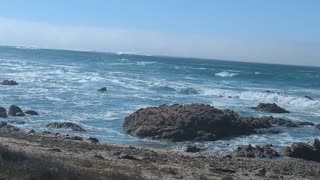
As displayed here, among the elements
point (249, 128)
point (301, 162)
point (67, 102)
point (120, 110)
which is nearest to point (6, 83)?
point (67, 102)

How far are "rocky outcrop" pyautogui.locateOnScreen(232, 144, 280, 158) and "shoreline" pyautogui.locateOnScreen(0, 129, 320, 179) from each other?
60cm

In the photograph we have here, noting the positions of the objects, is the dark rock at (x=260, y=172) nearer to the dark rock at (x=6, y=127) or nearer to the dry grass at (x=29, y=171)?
the dry grass at (x=29, y=171)

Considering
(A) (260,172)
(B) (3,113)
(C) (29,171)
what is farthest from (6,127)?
(C) (29,171)

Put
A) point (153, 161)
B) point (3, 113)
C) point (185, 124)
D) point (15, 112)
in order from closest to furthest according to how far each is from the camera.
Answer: point (153, 161)
point (185, 124)
point (3, 113)
point (15, 112)

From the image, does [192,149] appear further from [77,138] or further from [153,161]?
[77,138]

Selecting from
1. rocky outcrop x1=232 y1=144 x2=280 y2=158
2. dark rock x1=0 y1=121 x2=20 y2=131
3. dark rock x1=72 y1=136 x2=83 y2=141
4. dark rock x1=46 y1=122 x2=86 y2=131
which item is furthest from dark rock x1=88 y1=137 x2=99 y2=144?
rocky outcrop x1=232 y1=144 x2=280 y2=158

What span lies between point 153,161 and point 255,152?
18.0 ft

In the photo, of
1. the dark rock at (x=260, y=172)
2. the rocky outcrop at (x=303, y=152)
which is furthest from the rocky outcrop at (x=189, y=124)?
the dark rock at (x=260, y=172)

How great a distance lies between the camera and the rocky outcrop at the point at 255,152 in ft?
67.4

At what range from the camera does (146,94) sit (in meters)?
43.0

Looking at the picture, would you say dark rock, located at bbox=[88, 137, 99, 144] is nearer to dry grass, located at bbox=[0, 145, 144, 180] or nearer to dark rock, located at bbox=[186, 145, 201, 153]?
dark rock, located at bbox=[186, 145, 201, 153]

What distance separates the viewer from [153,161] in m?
17.0

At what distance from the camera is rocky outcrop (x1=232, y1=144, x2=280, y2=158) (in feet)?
67.4

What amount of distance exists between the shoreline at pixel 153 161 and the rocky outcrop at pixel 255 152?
1.97ft
